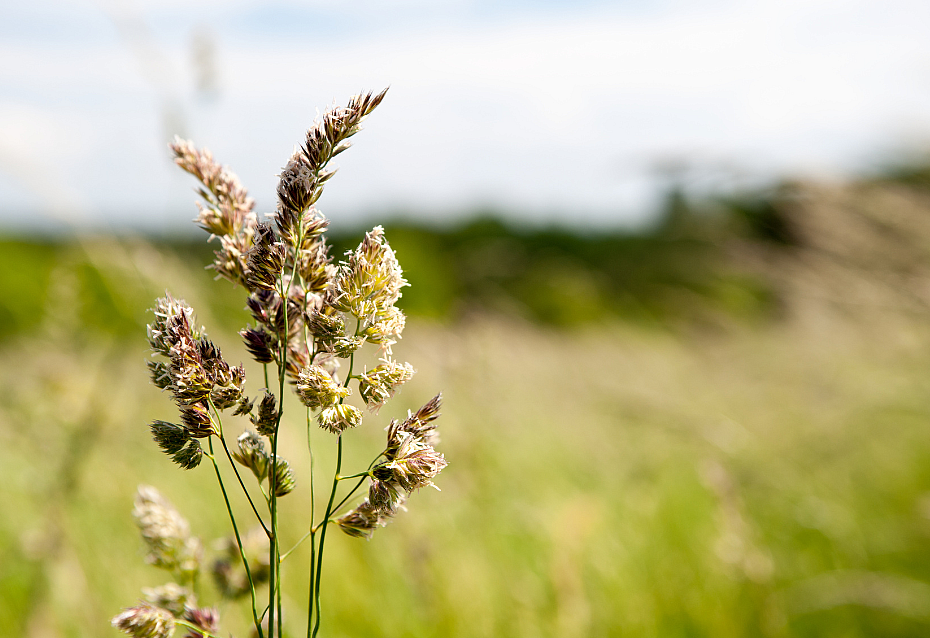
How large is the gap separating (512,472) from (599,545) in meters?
1.16

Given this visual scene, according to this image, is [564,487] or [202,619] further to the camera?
[564,487]

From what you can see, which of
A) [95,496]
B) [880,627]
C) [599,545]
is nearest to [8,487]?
[95,496]

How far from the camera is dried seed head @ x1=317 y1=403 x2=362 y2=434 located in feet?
1.97

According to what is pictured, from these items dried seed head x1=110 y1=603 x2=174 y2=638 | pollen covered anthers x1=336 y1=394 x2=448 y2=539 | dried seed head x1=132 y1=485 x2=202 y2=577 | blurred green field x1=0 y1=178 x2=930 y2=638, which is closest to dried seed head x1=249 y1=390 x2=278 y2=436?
pollen covered anthers x1=336 y1=394 x2=448 y2=539

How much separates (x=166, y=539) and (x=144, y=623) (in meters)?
0.23

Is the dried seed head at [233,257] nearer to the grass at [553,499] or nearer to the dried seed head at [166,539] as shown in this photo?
the dried seed head at [166,539]

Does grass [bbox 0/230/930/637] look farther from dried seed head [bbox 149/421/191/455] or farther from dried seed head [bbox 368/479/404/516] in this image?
dried seed head [bbox 368/479/404/516]

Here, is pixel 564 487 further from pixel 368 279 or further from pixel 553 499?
pixel 368 279

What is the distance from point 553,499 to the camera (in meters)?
3.02

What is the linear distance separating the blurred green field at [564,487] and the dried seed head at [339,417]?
117 cm

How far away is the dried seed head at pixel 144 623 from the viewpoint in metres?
0.63

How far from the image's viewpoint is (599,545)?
246 centimetres

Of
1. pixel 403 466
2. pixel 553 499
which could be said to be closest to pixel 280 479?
pixel 403 466

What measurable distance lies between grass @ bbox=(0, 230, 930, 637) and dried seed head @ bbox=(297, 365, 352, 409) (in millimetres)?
1180
